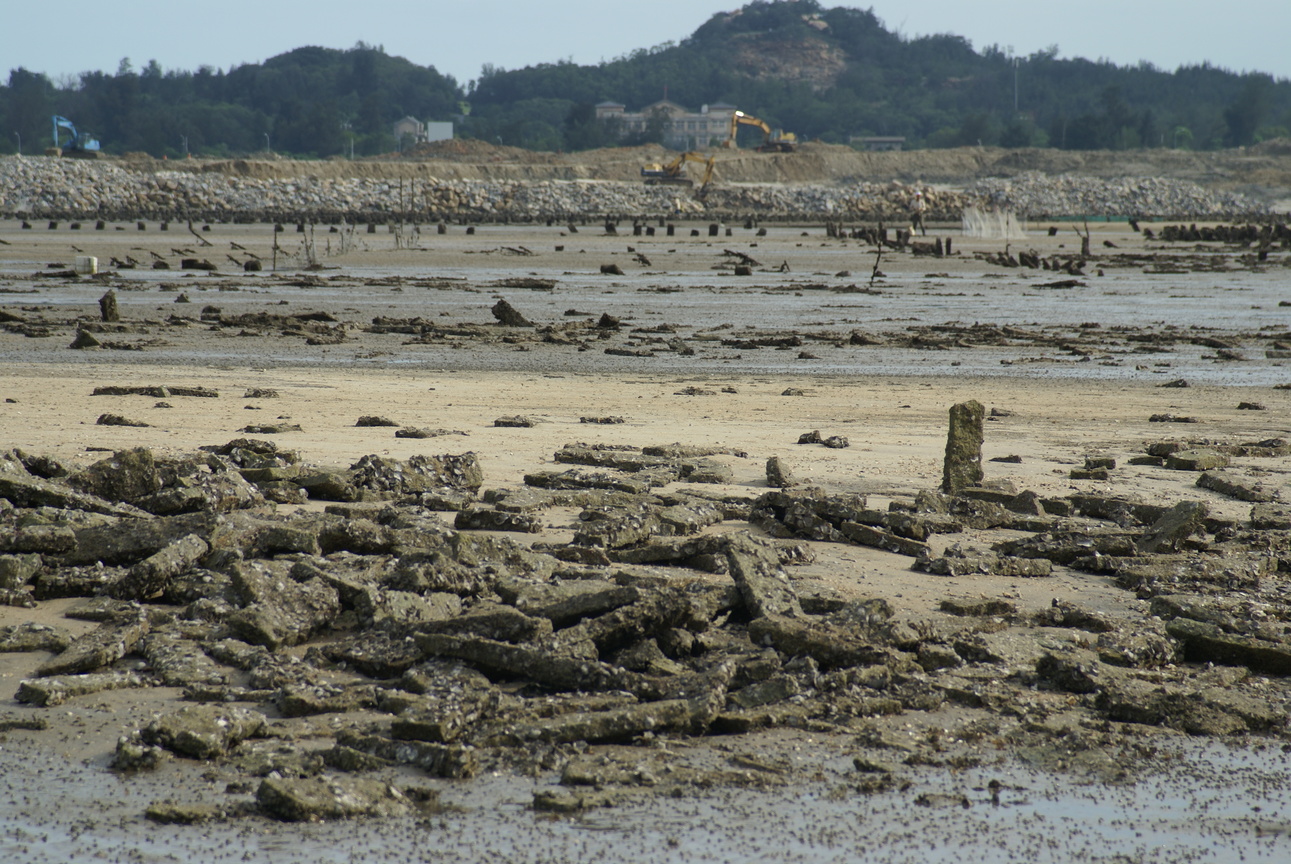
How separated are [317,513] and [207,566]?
1061mm

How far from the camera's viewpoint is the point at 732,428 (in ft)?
31.9

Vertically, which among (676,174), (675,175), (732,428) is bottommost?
(732,428)

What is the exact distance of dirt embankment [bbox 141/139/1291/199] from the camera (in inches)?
4161

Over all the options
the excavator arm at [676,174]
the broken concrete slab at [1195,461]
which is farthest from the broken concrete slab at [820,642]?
the excavator arm at [676,174]

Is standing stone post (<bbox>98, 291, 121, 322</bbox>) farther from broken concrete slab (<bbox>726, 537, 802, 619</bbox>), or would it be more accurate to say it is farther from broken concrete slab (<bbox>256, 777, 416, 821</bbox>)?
broken concrete slab (<bbox>256, 777, 416, 821</bbox>)

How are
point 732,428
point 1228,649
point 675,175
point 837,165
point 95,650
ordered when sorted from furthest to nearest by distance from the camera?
point 837,165, point 675,175, point 732,428, point 1228,649, point 95,650

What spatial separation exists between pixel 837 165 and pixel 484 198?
5371cm

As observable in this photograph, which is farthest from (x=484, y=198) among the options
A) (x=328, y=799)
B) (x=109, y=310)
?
(x=328, y=799)

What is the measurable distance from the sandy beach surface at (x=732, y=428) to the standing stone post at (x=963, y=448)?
217 mm

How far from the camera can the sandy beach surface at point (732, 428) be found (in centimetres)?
341

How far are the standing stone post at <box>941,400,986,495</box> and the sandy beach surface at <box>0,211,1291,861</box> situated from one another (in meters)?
0.22

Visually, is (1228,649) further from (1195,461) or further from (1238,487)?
(1195,461)

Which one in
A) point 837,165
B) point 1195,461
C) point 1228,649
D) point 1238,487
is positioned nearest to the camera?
point 1228,649

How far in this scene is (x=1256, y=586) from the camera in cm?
565
